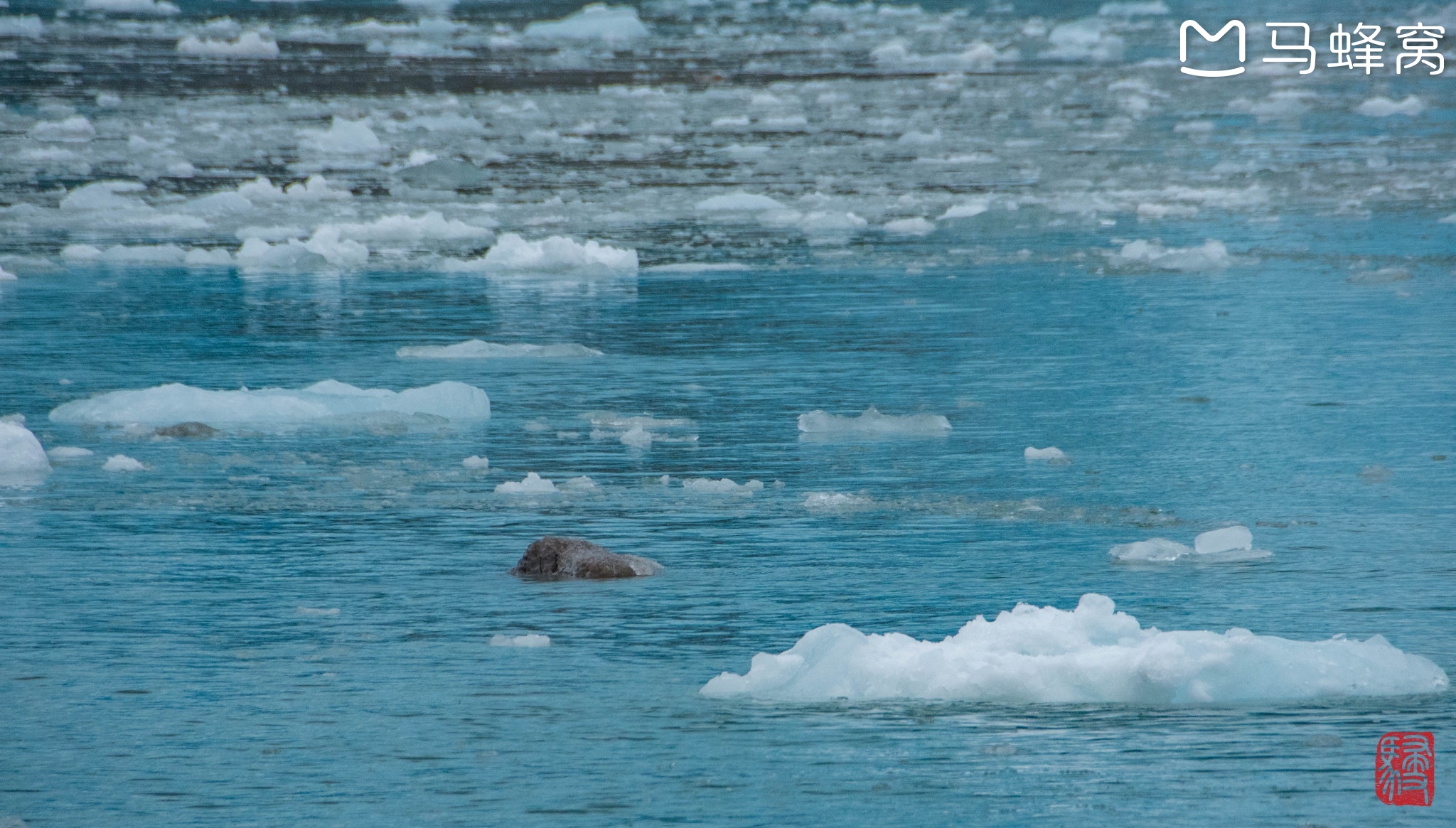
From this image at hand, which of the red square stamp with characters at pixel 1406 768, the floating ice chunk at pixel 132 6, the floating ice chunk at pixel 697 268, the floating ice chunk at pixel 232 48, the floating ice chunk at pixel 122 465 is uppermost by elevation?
the floating ice chunk at pixel 132 6

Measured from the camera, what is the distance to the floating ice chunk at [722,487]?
327 inches

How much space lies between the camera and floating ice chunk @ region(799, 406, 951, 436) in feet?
31.4

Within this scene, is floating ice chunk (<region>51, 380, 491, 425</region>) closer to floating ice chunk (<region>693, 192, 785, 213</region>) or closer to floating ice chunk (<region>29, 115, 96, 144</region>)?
floating ice chunk (<region>693, 192, 785, 213</region>)

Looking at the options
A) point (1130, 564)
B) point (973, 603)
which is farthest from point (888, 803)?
point (1130, 564)

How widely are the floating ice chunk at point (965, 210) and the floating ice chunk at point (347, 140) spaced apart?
8082 millimetres

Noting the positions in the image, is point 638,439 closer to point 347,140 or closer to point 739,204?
point 739,204

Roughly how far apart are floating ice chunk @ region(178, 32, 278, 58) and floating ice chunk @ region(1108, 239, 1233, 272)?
24.7 m

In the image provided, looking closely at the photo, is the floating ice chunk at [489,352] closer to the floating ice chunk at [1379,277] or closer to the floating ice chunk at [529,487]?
the floating ice chunk at [529,487]

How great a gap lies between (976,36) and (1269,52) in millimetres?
6487

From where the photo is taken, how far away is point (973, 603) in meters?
6.52

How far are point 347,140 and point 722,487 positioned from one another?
1687cm

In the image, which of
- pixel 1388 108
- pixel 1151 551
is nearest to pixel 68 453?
pixel 1151 551

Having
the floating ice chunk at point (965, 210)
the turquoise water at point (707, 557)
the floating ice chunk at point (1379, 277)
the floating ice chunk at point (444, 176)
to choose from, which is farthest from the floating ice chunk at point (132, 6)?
the floating ice chunk at point (1379, 277)

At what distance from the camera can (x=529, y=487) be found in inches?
328
